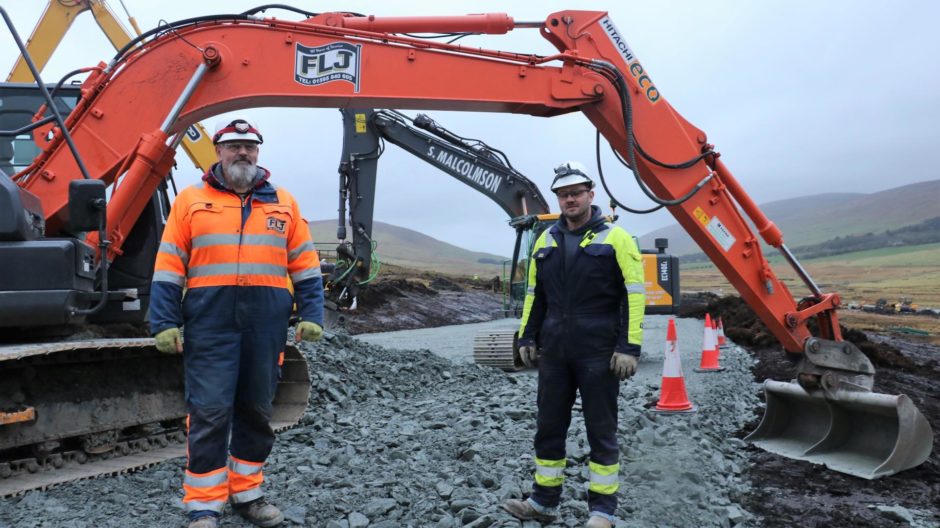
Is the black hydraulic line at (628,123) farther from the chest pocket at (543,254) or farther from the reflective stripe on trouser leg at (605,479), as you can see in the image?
the reflective stripe on trouser leg at (605,479)

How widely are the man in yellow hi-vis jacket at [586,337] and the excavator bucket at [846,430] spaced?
246 cm

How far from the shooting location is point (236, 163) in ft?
12.8

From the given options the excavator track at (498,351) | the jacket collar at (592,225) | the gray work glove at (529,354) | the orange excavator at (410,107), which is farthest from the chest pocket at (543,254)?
the excavator track at (498,351)

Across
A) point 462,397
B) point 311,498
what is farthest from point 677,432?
point 311,498

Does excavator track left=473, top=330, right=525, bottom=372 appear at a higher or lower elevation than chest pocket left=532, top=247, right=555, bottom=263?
lower

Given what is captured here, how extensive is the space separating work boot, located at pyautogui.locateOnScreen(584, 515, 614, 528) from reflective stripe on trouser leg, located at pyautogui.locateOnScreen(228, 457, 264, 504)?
1.67 metres

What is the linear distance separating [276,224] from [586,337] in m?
1.68

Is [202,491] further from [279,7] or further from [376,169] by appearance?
[376,169]

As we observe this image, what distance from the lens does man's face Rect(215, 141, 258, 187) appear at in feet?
12.8

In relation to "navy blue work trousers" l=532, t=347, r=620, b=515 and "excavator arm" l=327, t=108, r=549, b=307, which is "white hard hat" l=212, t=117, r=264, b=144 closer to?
"navy blue work trousers" l=532, t=347, r=620, b=515

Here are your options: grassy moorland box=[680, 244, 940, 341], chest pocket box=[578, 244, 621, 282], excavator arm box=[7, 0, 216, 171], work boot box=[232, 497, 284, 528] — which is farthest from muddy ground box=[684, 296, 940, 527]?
grassy moorland box=[680, 244, 940, 341]

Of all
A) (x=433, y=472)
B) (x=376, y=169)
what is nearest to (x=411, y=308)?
(x=376, y=169)

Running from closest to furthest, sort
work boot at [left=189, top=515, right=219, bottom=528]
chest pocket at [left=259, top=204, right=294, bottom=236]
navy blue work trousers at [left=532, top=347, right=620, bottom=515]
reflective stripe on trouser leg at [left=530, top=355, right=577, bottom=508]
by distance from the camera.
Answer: work boot at [left=189, top=515, right=219, bottom=528] < chest pocket at [left=259, top=204, right=294, bottom=236] < navy blue work trousers at [left=532, top=347, right=620, bottom=515] < reflective stripe on trouser leg at [left=530, top=355, right=577, bottom=508]

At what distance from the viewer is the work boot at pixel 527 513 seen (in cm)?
407
